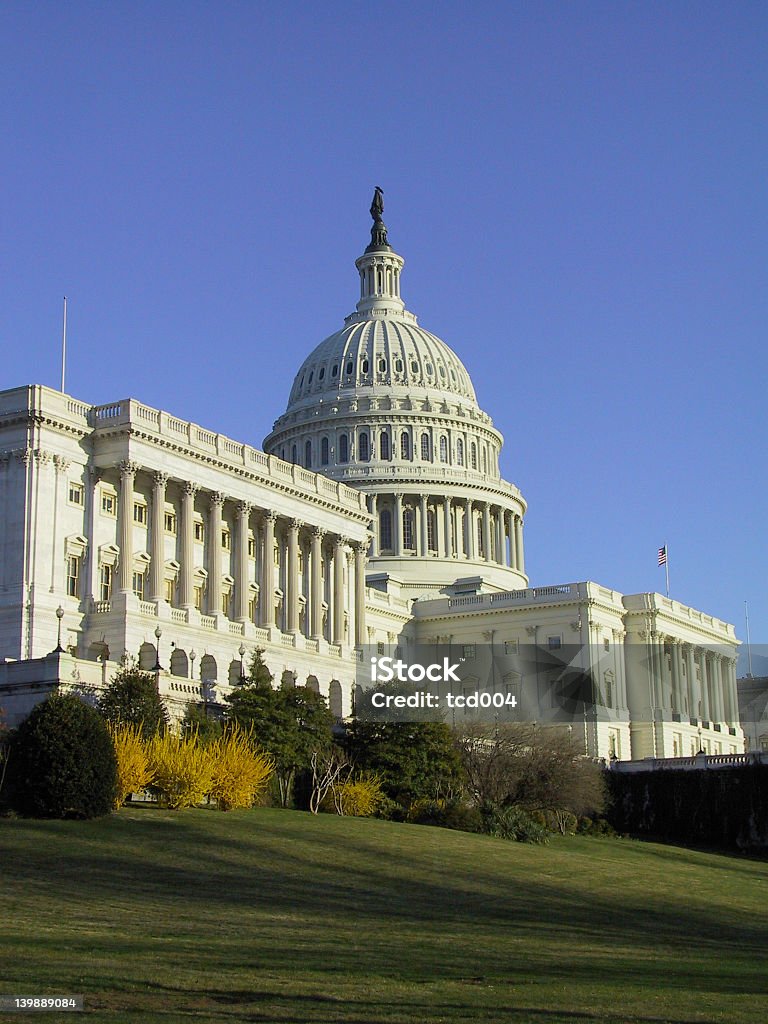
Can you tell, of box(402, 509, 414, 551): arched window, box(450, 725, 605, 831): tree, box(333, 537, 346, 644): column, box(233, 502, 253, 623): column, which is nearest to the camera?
box(450, 725, 605, 831): tree

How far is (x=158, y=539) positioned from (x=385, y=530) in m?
67.4

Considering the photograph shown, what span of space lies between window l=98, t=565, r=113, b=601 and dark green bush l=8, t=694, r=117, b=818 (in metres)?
34.4

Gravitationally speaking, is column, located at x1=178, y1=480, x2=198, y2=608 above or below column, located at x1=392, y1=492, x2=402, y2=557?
below

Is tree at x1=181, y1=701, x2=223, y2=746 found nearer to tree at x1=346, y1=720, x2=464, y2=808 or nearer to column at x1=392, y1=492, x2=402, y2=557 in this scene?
tree at x1=346, y1=720, x2=464, y2=808

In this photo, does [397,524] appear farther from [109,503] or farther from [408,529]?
[109,503]

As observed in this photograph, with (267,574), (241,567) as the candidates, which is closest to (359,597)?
(267,574)

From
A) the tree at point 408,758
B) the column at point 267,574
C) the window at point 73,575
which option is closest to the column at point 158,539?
the window at point 73,575

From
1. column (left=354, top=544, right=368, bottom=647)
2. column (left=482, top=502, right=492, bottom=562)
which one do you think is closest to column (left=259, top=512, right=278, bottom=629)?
column (left=354, top=544, right=368, bottom=647)

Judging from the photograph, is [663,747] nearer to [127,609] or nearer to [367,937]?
[127,609]

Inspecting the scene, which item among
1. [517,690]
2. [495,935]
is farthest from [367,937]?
[517,690]

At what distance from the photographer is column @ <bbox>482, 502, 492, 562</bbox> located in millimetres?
158625

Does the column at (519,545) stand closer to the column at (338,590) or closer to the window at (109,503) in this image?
the column at (338,590)

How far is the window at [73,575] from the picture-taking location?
281ft

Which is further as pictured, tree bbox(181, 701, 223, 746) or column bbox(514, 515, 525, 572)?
column bbox(514, 515, 525, 572)
